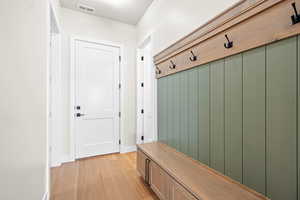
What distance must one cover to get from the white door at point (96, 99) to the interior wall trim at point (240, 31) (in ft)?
6.23

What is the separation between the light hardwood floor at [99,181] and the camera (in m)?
1.75

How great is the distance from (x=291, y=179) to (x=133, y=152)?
2.84 metres

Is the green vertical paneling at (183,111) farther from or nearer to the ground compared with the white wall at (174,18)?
nearer to the ground

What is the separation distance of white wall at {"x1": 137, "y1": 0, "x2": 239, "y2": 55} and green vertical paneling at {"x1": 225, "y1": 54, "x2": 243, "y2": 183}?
0.52 metres

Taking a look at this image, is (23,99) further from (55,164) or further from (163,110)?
(55,164)

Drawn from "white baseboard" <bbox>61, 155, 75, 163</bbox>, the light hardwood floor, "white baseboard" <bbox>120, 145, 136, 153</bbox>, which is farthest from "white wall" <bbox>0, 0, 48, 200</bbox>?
"white baseboard" <bbox>120, 145, 136, 153</bbox>

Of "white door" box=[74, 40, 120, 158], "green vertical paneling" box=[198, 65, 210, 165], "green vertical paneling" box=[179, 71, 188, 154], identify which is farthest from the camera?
"white door" box=[74, 40, 120, 158]

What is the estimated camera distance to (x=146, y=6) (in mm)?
2713

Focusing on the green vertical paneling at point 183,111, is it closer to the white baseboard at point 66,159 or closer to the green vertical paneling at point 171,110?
the green vertical paneling at point 171,110

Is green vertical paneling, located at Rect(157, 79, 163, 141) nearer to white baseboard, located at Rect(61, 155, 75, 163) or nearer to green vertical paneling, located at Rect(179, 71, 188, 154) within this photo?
green vertical paneling, located at Rect(179, 71, 188, 154)

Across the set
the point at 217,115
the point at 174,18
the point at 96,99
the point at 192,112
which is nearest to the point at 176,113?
the point at 192,112

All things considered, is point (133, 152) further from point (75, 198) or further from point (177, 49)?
point (177, 49)

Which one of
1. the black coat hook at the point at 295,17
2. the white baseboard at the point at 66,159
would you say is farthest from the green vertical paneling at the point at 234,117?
the white baseboard at the point at 66,159

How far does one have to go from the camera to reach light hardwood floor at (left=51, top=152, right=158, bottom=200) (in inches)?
68.8
